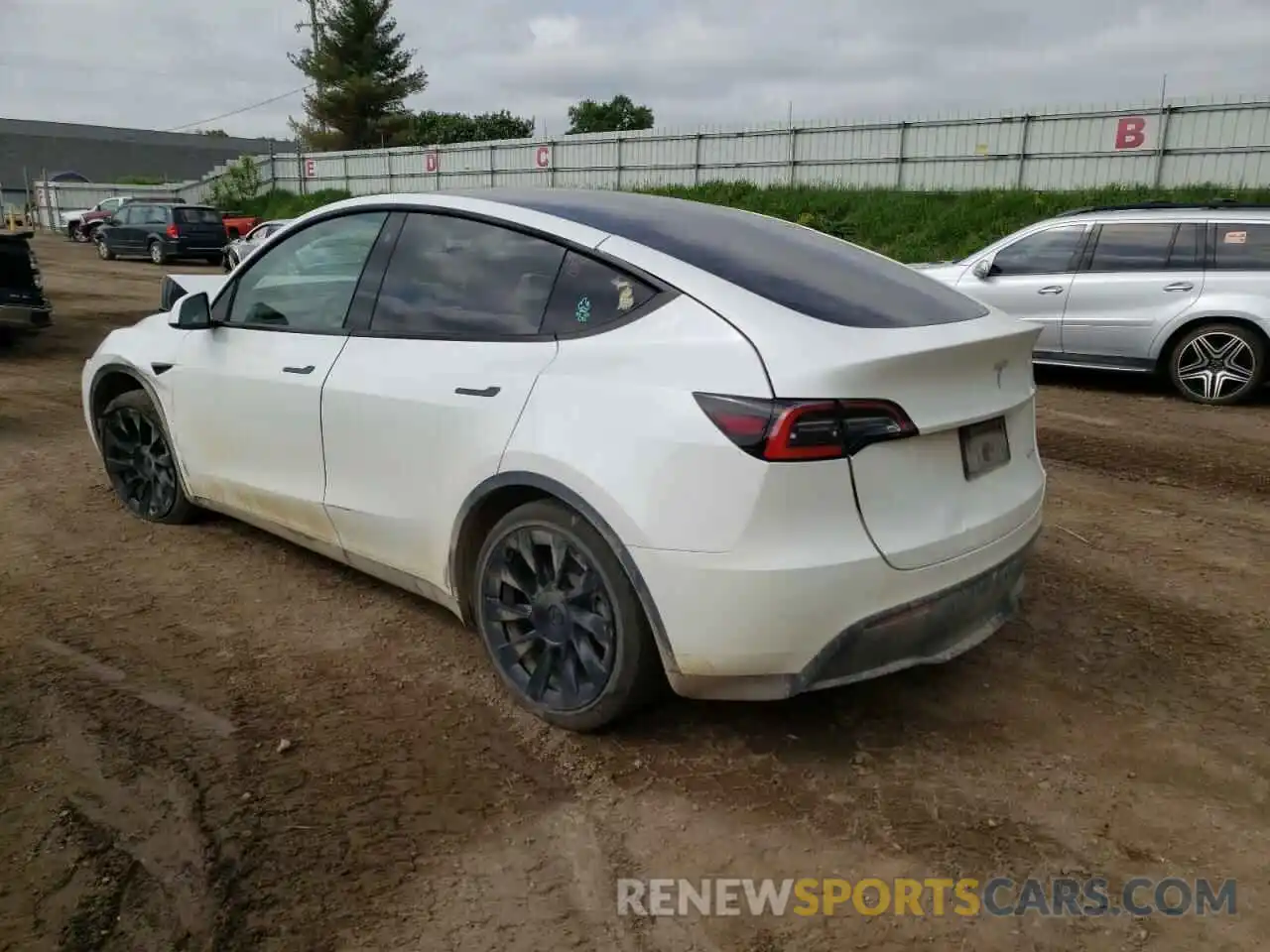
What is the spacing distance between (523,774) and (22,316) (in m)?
9.79

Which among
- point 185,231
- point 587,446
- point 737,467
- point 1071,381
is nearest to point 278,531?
point 587,446

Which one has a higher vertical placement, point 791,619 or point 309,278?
point 309,278

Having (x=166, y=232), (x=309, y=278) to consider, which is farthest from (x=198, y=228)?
(x=309, y=278)

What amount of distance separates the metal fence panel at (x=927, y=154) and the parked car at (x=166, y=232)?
7.26 m

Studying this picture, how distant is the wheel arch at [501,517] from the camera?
2777 mm

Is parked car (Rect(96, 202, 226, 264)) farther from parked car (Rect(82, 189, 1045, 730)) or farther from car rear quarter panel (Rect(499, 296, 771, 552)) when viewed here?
car rear quarter panel (Rect(499, 296, 771, 552))

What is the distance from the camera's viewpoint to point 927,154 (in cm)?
2148

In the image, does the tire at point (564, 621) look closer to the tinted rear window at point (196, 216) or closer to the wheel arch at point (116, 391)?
the wheel arch at point (116, 391)

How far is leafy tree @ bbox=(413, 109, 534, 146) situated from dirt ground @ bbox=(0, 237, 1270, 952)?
48.3 meters

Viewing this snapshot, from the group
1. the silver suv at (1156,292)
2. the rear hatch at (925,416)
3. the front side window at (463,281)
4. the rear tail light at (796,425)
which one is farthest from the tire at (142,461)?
the silver suv at (1156,292)

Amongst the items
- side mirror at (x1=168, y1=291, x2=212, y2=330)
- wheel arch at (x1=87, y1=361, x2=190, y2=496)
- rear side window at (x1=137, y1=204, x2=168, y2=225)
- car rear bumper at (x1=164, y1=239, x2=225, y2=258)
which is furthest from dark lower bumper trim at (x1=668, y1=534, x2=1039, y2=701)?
rear side window at (x1=137, y1=204, x2=168, y2=225)

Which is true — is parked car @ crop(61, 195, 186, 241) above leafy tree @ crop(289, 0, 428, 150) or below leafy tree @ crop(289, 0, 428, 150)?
below

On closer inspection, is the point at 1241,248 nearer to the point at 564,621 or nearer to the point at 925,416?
the point at 925,416

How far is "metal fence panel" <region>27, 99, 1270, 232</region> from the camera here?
59.6ft
